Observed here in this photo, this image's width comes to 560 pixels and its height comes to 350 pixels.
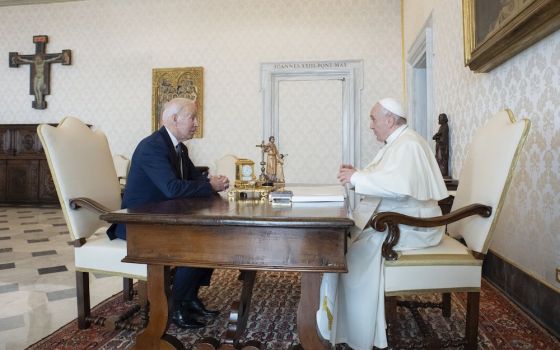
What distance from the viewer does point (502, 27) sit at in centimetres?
262

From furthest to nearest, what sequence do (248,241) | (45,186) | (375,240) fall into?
(45,186) < (375,240) < (248,241)

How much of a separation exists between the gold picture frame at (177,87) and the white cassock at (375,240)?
5.82m

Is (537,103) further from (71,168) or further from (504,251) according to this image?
(71,168)

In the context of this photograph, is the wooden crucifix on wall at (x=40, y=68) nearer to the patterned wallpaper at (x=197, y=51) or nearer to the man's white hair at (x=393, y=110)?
the patterned wallpaper at (x=197, y=51)

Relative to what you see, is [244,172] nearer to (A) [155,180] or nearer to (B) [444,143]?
(A) [155,180]

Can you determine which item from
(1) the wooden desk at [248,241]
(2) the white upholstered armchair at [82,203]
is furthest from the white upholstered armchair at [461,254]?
(2) the white upholstered armchair at [82,203]

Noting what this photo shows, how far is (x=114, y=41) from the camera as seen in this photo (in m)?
7.95

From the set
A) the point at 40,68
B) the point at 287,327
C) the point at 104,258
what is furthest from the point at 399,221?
the point at 40,68

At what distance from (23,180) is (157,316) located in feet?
25.8

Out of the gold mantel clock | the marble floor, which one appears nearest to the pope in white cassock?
the gold mantel clock

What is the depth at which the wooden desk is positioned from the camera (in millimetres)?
1447

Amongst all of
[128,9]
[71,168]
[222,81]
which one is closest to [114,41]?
[128,9]

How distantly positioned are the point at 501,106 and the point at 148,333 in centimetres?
289

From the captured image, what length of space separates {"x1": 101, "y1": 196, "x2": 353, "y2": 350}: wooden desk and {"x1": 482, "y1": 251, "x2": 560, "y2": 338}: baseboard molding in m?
1.49
